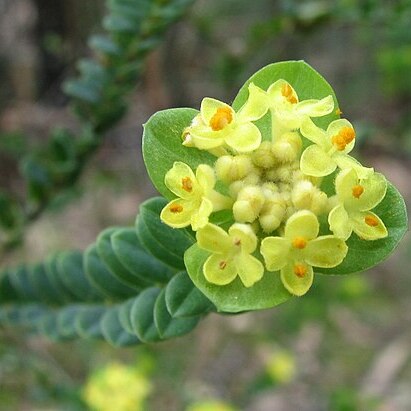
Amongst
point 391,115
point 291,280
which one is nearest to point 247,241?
point 291,280

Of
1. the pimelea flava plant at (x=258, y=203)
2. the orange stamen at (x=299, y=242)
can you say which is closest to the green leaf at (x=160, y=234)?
the pimelea flava plant at (x=258, y=203)

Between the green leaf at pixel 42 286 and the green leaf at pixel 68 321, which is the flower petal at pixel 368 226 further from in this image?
the green leaf at pixel 42 286

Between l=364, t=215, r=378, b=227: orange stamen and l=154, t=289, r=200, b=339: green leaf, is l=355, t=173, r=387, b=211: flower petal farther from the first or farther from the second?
l=154, t=289, r=200, b=339: green leaf

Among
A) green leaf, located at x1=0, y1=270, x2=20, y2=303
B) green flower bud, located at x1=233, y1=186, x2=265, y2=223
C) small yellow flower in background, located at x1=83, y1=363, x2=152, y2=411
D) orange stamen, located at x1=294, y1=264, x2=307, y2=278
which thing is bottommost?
small yellow flower in background, located at x1=83, y1=363, x2=152, y2=411

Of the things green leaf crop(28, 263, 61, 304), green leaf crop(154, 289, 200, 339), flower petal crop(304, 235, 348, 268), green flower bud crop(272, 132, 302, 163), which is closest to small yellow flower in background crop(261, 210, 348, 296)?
flower petal crop(304, 235, 348, 268)

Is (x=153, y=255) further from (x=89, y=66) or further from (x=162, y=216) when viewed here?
(x=89, y=66)
